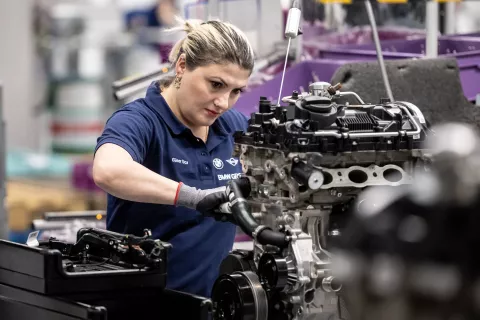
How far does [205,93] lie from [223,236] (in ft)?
1.42

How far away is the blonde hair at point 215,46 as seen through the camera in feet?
9.17

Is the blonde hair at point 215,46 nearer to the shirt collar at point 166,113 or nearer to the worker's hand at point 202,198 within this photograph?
the shirt collar at point 166,113

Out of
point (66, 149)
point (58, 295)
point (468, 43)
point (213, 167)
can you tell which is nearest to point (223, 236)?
point (213, 167)

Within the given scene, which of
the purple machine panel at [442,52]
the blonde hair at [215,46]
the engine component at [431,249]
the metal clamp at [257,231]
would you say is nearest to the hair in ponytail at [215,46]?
the blonde hair at [215,46]

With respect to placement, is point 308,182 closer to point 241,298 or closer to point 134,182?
point 241,298

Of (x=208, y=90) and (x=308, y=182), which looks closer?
(x=308, y=182)

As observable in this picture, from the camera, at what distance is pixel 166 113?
9.66ft

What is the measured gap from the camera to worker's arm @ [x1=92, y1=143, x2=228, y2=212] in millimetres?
2502

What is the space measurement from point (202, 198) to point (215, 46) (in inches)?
21.9

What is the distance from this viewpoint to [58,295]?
7.05 feet


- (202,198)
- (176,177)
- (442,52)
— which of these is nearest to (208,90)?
(176,177)

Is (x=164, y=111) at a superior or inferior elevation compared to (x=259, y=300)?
superior

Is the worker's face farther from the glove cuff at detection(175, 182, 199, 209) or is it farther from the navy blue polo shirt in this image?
the glove cuff at detection(175, 182, 199, 209)

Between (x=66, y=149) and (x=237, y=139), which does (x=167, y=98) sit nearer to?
(x=237, y=139)
